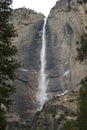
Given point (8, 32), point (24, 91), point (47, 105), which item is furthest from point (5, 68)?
point (24, 91)

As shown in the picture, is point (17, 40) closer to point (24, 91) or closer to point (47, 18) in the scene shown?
point (47, 18)

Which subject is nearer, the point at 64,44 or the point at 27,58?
the point at 64,44

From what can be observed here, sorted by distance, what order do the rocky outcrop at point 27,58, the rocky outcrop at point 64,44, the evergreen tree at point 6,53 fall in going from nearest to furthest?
the evergreen tree at point 6,53 < the rocky outcrop at point 27,58 < the rocky outcrop at point 64,44

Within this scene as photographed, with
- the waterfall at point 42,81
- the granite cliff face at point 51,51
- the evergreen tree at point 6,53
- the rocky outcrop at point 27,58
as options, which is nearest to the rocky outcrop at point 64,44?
the granite cliff face at point 51,51

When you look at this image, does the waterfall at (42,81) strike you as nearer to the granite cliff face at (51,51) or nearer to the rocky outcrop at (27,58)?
the granite cliff face at (51,51)

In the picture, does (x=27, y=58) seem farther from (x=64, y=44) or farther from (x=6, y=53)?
(x=6, y=53)

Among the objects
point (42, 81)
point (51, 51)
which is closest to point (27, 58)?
point (51, 51)

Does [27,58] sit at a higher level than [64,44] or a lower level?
lower

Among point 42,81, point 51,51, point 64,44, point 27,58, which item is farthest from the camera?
point 27,58

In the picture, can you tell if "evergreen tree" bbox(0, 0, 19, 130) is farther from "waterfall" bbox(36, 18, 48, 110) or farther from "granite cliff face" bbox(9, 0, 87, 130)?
"waterfall" bbox(36, 18, 48, 110)
